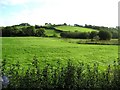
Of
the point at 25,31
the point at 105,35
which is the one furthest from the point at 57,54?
the point at 25,31

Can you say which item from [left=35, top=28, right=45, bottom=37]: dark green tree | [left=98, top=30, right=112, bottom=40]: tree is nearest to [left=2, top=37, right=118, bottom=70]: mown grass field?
[left=98, top=30, right=112, bottom=40]: tree

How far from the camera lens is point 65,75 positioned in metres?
6.73

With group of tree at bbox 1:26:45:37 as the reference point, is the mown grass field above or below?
below

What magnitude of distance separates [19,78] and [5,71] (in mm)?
459

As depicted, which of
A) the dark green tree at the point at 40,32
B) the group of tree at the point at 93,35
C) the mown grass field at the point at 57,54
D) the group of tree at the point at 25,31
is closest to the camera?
the mown grass field at the point at 57,54

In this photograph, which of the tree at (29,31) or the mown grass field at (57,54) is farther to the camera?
the tree at (29,31)

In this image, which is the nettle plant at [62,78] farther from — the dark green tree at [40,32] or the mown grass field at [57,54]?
the dark green tree at [40,32]

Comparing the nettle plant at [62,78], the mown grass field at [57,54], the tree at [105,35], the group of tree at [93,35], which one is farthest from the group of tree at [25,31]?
the nettle plant at [62,78]

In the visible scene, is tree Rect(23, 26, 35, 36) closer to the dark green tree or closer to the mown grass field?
the dark green tree

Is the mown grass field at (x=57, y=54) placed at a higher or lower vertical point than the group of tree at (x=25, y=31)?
lower

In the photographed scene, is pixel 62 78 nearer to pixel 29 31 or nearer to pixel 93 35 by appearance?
pixel 93 35

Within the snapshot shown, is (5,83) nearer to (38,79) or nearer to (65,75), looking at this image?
(38,79)

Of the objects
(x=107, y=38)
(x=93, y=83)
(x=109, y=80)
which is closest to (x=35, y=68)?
(x=93, y=83)

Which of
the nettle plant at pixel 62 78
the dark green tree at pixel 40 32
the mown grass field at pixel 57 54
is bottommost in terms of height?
the mown grass field at pixel 57 54
